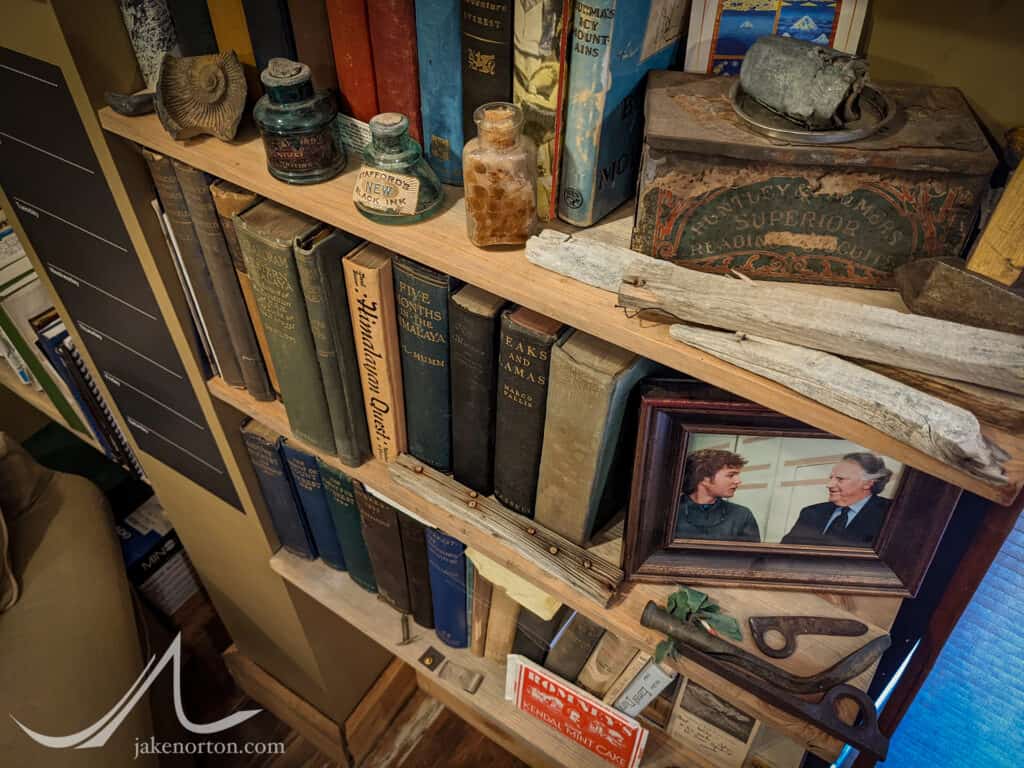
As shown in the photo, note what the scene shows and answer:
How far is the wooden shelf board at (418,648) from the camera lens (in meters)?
1.17

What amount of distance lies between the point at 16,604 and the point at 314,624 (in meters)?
0.53

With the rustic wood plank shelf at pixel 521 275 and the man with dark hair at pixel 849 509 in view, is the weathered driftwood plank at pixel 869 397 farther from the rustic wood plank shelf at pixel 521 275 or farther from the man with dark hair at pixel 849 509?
the man with dark hair at pixel 849 509

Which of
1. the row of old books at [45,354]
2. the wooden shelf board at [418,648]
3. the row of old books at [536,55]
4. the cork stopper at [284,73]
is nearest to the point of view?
the row of old books at [536,55]

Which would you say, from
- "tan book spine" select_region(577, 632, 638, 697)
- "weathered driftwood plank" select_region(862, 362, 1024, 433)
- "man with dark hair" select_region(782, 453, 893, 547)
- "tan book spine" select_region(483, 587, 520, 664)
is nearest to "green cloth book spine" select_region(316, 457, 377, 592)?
"tan book spine" select_region(483, 587, 520, 664)

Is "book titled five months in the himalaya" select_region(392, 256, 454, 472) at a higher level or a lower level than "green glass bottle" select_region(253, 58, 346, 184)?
lower

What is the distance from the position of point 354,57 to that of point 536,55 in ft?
0.68

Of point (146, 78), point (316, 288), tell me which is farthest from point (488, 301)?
point (146, 78)

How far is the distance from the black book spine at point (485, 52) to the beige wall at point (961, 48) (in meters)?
0.30

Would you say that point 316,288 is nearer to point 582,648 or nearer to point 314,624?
point 582,648

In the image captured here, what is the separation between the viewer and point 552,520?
86 cm

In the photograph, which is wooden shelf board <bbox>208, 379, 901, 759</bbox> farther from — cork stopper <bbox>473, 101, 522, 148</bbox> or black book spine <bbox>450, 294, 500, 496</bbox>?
cork stopper <bbox>473, 101, 522, 148</bbox>

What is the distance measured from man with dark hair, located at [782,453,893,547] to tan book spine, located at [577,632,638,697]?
295 mm

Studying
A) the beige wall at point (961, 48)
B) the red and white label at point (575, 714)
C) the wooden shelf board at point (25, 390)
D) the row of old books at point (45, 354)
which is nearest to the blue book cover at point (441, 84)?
the beige wall at point (961, 48)

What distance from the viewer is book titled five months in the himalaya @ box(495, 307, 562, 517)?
711 millimetres
